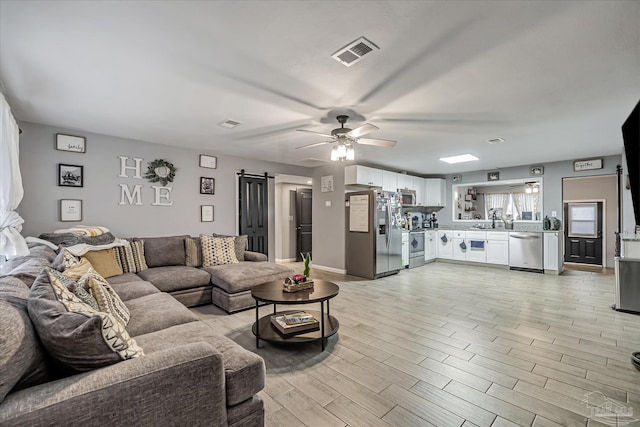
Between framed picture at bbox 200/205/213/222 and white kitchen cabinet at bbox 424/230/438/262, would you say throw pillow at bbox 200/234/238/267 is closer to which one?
framed picture at bbox 200/205/213/222

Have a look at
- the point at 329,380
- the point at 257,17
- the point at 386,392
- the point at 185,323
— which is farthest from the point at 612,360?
the point at 257,17

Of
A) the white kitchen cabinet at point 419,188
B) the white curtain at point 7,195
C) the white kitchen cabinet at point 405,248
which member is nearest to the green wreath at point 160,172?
the white curtain at point 7,195

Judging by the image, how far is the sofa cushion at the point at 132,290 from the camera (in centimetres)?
264

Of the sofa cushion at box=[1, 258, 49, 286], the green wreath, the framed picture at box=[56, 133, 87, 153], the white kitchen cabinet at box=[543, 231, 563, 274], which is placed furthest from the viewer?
the white kitchen cabinet at box=[543, 231, 563, 274]

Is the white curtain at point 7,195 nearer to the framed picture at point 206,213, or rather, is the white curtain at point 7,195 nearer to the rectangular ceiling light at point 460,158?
the framed picture at point 206,213

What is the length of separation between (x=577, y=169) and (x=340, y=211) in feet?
16.3

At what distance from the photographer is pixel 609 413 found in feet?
5.74

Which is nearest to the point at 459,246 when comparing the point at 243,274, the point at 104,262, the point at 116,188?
the point at 243,274

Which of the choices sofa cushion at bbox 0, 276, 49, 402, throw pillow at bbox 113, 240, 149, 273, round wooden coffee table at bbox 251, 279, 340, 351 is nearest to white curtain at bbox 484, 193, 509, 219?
round wooden coffee table at bbox 251, 279, 340, 351

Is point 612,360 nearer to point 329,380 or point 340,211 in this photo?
point 329,380

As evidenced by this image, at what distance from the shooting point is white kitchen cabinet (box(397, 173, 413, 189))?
264 inches

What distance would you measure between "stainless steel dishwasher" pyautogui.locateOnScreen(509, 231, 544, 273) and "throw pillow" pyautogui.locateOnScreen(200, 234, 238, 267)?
5902 mm

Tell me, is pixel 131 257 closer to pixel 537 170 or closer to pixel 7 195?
pixel 7 195

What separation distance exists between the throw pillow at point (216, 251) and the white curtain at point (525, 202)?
7.03 metres
